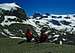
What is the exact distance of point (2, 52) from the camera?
20609mm

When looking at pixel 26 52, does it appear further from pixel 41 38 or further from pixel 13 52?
pixel 41 38

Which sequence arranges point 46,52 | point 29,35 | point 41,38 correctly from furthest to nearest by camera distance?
1. point 29,35
2. point 41,38
3. point 46,52

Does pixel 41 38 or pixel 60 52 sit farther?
pixel 41 38

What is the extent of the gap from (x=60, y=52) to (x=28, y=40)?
11311mm

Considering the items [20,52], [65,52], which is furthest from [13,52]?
[65,52]

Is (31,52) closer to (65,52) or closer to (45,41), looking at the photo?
(65,52)

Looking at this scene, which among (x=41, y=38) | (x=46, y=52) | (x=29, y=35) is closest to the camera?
(x=46, y=52)

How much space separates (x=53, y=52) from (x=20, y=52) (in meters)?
2.59

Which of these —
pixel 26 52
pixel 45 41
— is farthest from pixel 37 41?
pixel 26 52

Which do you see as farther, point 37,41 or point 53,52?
Result: point 37,41

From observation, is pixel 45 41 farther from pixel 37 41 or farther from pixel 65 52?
pixel 65 52

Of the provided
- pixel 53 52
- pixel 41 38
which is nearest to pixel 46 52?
pixel 53 52

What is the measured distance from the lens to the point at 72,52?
20.7 meters

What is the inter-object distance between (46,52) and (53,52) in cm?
68
